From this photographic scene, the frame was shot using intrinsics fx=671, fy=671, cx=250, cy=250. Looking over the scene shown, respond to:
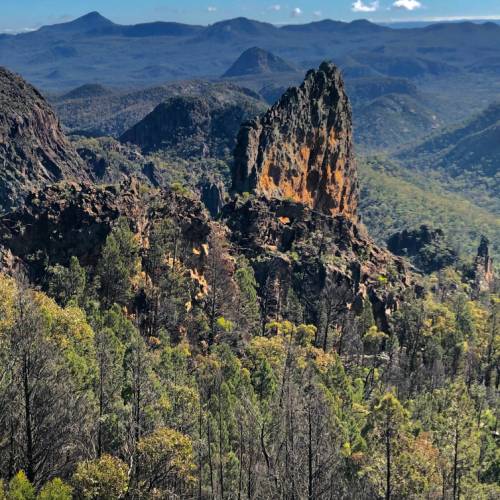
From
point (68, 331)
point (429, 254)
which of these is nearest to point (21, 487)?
point (68, 331)

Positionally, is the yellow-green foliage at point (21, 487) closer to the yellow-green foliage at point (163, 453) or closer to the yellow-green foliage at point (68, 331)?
the yellow-green foliage at point (163, 453)

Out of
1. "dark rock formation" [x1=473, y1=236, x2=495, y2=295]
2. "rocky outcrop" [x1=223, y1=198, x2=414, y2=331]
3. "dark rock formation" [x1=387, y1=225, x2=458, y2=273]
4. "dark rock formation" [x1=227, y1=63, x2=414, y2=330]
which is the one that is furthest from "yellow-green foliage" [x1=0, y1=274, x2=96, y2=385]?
"dark rock formation" [x1=387, y1=225, x2=458, y2=273]

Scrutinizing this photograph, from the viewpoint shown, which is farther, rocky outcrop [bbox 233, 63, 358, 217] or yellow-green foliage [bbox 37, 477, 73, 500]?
rocky outcrop [bbox 233, 63, 358, 217]

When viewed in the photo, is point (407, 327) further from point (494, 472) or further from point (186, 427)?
point (186, 427)

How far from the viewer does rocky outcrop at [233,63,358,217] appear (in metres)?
135

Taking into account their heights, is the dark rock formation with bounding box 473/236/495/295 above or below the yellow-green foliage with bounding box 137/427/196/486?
below

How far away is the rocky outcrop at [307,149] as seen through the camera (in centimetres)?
13488

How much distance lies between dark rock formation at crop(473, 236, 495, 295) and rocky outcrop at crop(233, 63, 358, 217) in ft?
110

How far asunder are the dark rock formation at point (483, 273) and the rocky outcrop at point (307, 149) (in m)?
33.6

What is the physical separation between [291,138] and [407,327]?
58059 mm

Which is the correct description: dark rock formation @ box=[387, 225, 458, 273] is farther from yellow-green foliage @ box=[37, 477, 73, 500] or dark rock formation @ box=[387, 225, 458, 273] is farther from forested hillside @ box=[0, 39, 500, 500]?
yellow-green foliage @ box=[37, 477, 73, 500]

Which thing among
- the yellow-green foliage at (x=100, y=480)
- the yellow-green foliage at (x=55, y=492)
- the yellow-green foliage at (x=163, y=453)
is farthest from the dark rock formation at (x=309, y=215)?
the yellow-green foliage at (x=55, y=492)

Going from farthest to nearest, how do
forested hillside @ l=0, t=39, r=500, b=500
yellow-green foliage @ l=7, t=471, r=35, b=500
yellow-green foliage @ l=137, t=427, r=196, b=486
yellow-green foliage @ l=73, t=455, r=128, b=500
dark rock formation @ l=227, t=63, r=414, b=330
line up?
dark rock formation @ l=227, t=63, r=414, b=330, forested hillside @ l=0, t=39, r=500, b=500, yellow-green foliage @ l=137, t=427, r=196, b=486, yellow-green foliage @ l=73, t=455, r=128, b=500, yellow-green foliage @ l=7, t=471, r=35, b=500

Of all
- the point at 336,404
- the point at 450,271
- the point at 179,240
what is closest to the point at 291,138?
the point at 450,271
